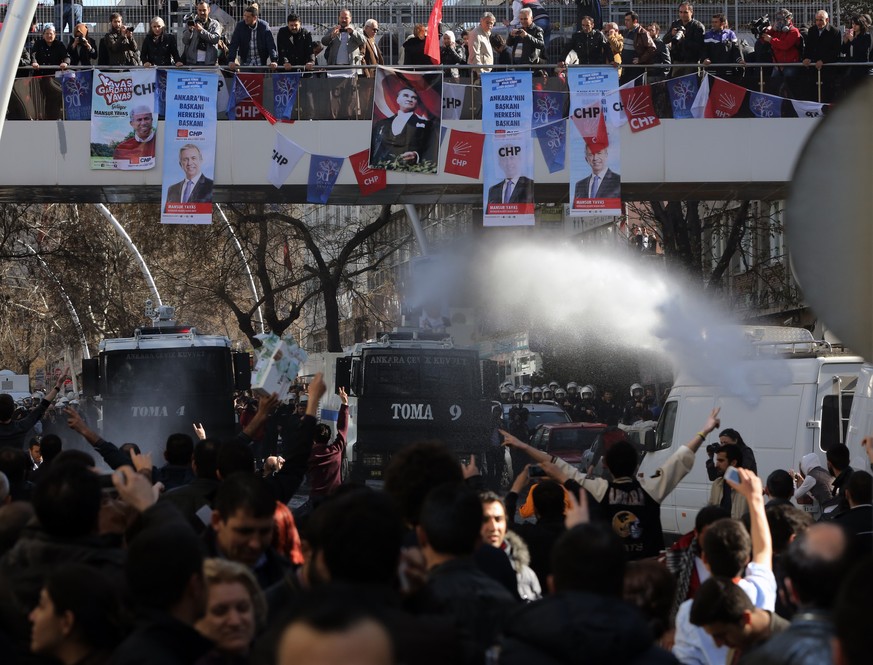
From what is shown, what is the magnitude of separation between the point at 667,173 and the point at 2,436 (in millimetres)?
11576

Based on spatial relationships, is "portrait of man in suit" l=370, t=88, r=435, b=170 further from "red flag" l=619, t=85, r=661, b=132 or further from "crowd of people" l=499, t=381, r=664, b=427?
"crowd of people" l=499, t=381, r=664, b=427

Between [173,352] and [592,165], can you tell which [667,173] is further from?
[173,352]

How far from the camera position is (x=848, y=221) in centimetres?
302

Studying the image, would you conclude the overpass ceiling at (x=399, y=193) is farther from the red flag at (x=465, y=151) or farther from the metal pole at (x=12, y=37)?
the metal pole at (x=12, y=37)

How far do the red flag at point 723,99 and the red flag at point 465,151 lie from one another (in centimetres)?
339

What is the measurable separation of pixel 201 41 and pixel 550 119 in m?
5.47

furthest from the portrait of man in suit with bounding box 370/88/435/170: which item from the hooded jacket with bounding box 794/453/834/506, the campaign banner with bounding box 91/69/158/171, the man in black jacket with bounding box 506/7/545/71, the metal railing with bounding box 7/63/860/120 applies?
the hooded jacket with bounding box 794/453/834/506

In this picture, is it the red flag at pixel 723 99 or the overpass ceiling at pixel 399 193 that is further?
the overpass ceiling at pixel 399 193

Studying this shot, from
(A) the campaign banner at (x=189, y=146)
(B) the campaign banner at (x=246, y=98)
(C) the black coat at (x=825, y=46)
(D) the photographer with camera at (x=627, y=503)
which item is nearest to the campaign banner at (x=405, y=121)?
(B) the campaign banner at (x=246, y=98)

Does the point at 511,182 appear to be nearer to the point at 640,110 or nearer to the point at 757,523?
the point at 640,110

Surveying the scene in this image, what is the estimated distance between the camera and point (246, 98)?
771 inches

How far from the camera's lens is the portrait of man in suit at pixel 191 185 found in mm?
19344

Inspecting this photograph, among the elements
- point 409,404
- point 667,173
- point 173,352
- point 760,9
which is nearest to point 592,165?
point 667,173

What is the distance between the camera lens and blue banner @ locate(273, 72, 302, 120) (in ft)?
64.2
